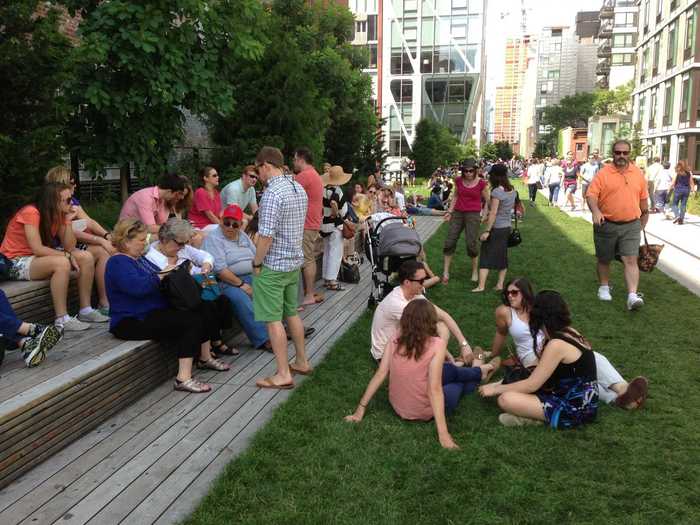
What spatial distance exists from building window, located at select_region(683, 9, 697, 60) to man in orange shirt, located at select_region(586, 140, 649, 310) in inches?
1424

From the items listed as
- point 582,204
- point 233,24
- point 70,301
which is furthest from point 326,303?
point 582,204

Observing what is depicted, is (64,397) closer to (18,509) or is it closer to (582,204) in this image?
(18,509)

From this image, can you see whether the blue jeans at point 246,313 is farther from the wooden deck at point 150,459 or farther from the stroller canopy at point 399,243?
the stroller canopy at point 399,243

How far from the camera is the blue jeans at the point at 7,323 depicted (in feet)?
14.8

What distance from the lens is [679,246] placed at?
43.5 feet

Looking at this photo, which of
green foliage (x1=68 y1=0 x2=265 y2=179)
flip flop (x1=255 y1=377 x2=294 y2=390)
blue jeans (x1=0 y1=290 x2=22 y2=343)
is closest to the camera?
blue jeans (x1=0 y1=290 x2=22 y2=343)

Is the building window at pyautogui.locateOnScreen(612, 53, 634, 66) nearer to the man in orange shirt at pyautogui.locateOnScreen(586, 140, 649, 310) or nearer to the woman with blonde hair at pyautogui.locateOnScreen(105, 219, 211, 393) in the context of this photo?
the man in orange shirt at pyautogui.locateOnScreen(586, 140, 649, 310)

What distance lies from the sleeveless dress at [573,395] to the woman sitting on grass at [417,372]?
683mm

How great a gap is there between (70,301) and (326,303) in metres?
3.26

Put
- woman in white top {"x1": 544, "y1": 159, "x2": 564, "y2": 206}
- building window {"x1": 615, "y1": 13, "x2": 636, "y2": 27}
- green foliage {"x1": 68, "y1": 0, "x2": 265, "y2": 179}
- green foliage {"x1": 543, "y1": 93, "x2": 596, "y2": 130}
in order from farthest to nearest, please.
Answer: green foliage {"x1": 543, "y1": 93, "x2": 596, "y2": 130}
building window {"x1": 615, "y1": 13, "x2": 636, "y2": 27}
woman in white top {"x1": 544, "y1": 159, "x2": 564, "y2": 206}
green foliage {"x1": 68, "y1": 0, "x2": 265, "y2": 179}

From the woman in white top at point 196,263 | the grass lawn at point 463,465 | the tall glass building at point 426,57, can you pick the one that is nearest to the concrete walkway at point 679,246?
the grass lawn at point 463,465

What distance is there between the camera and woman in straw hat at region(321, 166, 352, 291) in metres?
8.27

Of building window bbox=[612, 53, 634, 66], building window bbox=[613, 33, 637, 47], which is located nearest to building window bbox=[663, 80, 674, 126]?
building window bbox=[612, 53, 634, 66]

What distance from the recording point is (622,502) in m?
3.52
